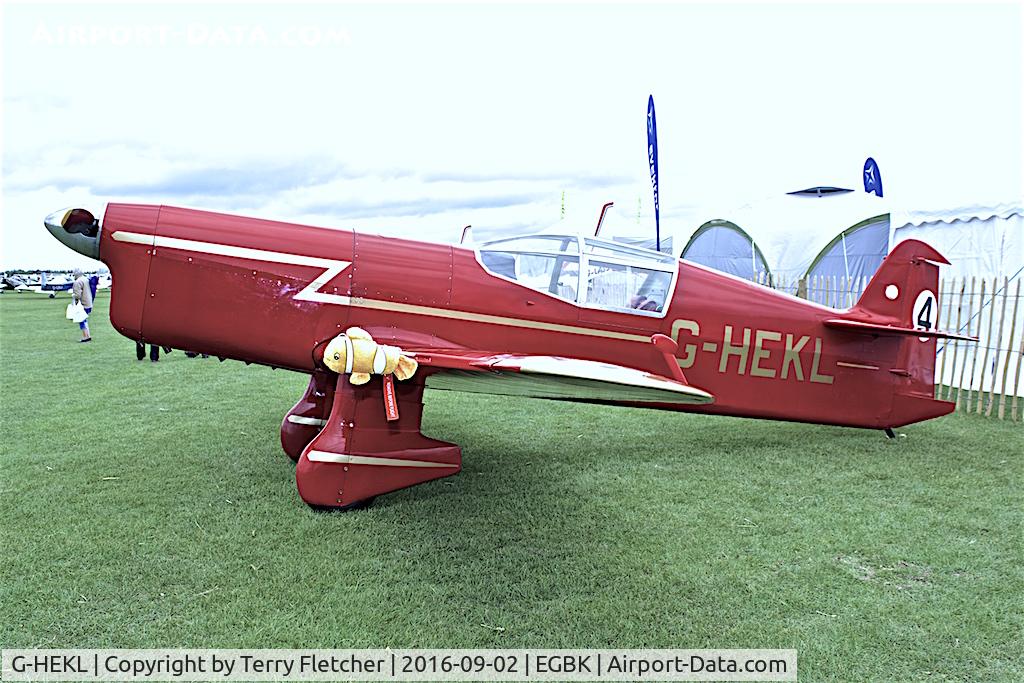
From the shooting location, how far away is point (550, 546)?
3947 millimetres

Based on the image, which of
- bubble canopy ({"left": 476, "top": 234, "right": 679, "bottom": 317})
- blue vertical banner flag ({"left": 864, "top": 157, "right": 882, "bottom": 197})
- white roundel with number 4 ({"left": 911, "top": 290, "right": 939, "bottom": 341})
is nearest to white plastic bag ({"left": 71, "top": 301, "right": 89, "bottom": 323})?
bubble canopy ({"left": 476, "top": 234, "right": 679, "bottom": 317})

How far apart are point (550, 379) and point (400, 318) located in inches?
59.1

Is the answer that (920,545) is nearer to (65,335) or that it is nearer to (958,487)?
(958,487)

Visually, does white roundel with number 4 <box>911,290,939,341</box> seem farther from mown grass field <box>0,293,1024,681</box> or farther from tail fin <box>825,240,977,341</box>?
mown grass field <box>0,293,1024,681</box>

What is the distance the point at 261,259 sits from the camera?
4434 millimetres

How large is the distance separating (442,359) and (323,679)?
6.17 feet

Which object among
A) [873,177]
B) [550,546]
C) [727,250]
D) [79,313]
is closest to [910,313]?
[550,546]

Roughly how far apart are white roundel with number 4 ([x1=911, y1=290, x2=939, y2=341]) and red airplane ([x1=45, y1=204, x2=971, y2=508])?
0.65 meters

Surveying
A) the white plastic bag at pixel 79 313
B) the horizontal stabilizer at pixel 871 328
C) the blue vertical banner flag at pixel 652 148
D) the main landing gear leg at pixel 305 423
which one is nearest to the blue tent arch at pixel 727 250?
the blue vertical banner flag at pixel 652 148

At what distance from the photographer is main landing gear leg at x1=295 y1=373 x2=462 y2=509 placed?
4.32 metres

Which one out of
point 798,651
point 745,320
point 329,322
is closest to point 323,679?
point 798,651

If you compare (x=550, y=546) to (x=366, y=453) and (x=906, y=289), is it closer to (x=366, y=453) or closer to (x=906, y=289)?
(x=366, y=453)

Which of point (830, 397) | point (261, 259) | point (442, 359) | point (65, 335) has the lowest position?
point (65, 335)

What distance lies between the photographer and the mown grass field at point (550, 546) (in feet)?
10.0
